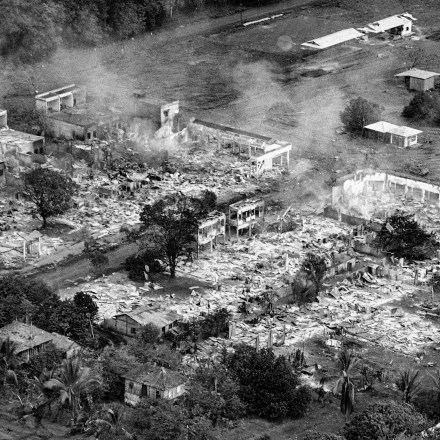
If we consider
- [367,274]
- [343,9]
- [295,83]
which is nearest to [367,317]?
[367,274]

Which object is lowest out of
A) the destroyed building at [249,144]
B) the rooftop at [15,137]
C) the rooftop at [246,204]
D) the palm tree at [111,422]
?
the destroyed building at [249,144]

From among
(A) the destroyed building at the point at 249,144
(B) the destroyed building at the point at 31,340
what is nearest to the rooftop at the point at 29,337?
(B) the destroyed building at the point at 31,340

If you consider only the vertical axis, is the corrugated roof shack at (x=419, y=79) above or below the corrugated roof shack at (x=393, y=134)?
below

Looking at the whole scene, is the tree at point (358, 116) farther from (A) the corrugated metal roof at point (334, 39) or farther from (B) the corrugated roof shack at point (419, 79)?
(A) the corrugated metal roof at point (334, 39)

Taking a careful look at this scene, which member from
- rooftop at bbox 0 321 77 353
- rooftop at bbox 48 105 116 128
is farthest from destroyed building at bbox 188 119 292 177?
rooftop at bbox 0 321 77 353

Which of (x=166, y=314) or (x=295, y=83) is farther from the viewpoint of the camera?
(x=295, y=83)

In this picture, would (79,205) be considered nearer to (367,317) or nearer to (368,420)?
(367,317)
